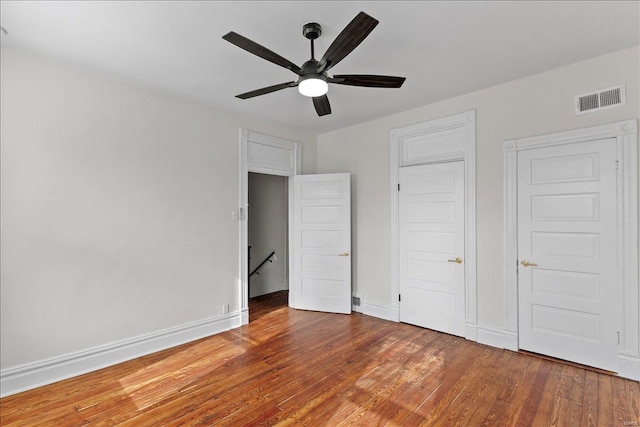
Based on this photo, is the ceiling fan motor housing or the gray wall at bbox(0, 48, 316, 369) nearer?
the ceiling fan motor housing

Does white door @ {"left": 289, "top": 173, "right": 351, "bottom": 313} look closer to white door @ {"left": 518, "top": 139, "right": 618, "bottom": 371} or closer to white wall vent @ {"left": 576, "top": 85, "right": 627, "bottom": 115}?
white door @ {"left": 518, "top": 139, "right": 618, "bottom": 371}

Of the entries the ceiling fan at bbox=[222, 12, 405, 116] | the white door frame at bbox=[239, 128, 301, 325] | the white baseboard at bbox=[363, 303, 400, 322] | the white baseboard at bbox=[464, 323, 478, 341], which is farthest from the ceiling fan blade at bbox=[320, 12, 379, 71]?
the white baseboard at bbox=[363, 303, 400, 322]

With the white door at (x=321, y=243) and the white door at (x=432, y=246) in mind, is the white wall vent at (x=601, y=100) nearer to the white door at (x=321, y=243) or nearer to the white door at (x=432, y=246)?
the white door at (x=432, y=246)

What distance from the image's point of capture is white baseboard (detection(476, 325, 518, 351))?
10.7ft

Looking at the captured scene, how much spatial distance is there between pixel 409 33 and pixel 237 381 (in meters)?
3.23

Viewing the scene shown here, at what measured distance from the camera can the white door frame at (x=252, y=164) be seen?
13.6ft

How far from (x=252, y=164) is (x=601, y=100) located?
385 cm

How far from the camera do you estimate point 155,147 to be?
3.38 m

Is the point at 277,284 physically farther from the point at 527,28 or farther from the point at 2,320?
the point at 527,28

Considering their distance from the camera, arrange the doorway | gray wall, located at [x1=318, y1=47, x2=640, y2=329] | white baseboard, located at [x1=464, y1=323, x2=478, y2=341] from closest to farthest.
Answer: gray wall, located at [x1=318, y1=47, x2=640, y2=329]
white baseboard, located at [x1=464, y1=323, x2=478, y2=341]
the doorway

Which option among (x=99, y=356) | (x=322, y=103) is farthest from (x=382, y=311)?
(x=99, y=356)

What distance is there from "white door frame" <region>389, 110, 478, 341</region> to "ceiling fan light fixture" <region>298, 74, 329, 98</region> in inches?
82.3

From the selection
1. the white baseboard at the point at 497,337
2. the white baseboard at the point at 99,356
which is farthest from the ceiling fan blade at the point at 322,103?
the white baseboard at the point at 497,337

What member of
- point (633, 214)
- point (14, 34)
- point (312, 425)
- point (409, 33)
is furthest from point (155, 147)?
point (633, 214)
